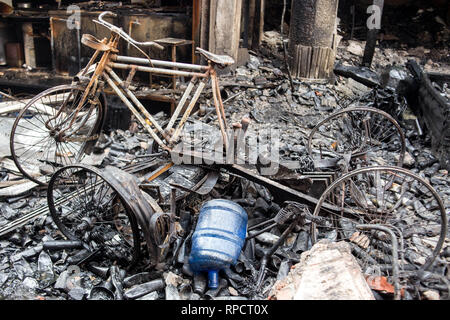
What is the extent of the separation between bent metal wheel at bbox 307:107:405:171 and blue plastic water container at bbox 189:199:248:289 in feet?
5.52

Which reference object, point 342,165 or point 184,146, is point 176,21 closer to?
point 184,146

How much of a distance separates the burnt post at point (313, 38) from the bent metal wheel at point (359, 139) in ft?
5.94

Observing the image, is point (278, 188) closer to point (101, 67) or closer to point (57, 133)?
point (101, 67)

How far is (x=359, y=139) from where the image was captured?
530 centimetres

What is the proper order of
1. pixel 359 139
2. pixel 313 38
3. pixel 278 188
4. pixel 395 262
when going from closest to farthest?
pixel 395 262
pixel 278 188
pixel 359 139
pixel 313 38

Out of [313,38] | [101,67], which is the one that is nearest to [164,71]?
[101,67]

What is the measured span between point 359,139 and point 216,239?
281 centimetres

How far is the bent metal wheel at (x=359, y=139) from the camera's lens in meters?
4.91

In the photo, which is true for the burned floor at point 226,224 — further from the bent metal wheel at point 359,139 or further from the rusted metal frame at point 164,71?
the rusted metal frame at point 164,71

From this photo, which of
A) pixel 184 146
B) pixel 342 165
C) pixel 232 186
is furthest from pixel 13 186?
pixel 342 165

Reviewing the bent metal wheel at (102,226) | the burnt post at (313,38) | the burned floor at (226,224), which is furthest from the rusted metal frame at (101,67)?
the burnt post at (313,38)

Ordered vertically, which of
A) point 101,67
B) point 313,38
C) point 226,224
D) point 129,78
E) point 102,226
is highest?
point 313,38

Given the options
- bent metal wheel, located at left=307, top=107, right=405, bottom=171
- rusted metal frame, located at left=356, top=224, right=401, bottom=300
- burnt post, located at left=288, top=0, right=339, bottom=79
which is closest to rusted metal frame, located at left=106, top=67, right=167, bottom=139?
bent metal wheel, located at left=307, top=107, right=405, bottom=171
